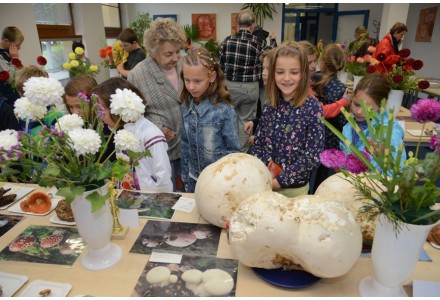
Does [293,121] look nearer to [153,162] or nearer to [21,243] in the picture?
[153,162]

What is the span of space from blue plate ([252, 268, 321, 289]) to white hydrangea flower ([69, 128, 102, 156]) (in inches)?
22.8

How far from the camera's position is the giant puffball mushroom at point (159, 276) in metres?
0.88

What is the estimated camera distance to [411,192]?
0.70 metres

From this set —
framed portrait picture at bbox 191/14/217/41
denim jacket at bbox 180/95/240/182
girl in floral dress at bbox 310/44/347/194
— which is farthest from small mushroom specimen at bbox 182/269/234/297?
framed portrait picture at bbox 191/14/217/41

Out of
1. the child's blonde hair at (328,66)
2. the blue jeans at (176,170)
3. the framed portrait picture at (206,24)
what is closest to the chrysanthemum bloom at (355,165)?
the blue jeans at (176,170)

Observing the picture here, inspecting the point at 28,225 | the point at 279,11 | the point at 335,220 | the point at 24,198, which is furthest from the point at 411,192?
the point at 279,11

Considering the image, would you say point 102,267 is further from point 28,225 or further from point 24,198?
point 24,198

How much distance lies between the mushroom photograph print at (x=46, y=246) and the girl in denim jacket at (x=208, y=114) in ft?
2.46

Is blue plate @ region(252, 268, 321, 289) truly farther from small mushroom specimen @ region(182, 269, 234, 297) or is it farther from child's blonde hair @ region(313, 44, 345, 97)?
child's blonde hair @ region(313, 44, 345, 97)

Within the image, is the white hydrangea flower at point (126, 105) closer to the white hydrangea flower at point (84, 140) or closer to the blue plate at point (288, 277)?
the white hydrangea flower at point (84, 140)

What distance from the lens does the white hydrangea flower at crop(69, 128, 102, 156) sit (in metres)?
0.78

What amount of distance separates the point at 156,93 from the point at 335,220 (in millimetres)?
1421

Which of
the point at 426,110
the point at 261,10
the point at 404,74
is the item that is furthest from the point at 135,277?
the point at 261,10

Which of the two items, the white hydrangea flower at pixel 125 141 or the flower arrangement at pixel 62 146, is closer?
the flower arrangement at pixel 62 146
